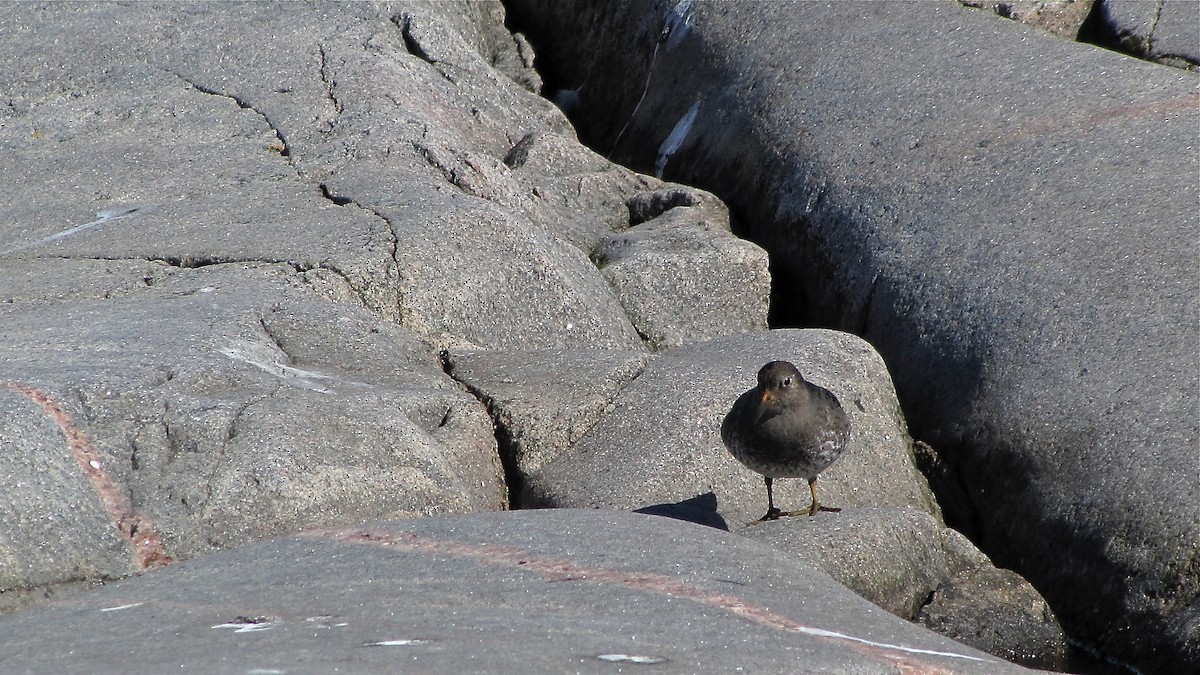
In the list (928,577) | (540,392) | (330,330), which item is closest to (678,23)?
(540,392)

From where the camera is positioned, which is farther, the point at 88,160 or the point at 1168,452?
the point at 88,160

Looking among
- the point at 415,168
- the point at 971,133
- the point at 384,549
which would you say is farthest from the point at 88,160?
the point at 971,133

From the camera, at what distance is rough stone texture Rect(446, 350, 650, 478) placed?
5547 mm

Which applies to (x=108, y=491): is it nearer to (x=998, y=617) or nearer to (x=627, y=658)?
(x=627, y=658)

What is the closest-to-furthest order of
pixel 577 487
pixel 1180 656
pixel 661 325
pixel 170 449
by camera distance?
pixel 170 449, pixel 1180 656, pixel 577 487, pixel 661 325

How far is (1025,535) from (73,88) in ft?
18.5

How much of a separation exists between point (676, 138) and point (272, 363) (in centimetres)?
468

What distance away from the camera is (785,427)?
16.4ft

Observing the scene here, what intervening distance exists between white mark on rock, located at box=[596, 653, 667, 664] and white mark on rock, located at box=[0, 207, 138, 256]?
4.14 m

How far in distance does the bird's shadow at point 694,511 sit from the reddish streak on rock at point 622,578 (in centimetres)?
117

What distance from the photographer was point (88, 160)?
7.17 metres

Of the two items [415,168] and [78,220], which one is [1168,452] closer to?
[415,168]

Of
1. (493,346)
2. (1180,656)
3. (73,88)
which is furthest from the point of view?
(73,88)

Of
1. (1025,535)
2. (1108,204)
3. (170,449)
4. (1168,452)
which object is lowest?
(170,449)
